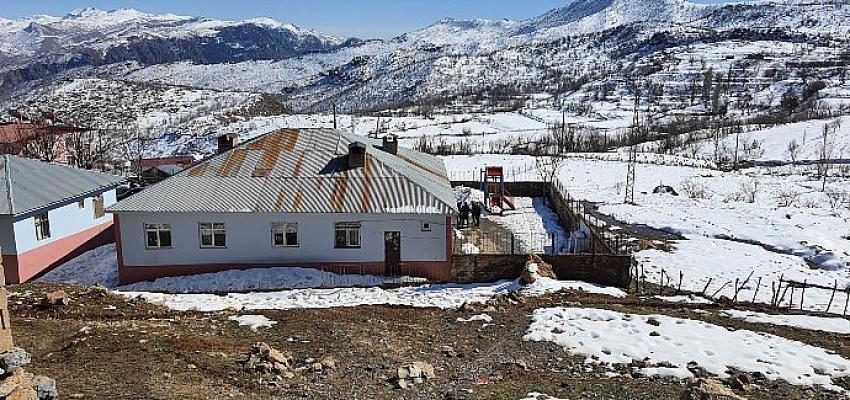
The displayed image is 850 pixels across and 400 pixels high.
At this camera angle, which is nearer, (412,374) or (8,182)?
(412,374)

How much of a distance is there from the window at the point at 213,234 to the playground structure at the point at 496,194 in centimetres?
1479

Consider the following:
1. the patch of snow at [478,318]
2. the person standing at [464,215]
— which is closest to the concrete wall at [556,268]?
the patch of snow at [478,318]

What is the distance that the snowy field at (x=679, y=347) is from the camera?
500 inches

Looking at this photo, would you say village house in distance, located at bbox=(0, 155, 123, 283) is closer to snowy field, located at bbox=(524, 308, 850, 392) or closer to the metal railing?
snowy field, located at bbox=(524, 308, 850, 392)

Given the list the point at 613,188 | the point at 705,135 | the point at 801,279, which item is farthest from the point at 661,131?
the point at 801,279

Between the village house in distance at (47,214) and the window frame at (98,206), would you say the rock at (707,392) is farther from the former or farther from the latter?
the window frame at (98,206)

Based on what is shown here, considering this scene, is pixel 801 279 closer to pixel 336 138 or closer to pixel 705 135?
pixel 336 138

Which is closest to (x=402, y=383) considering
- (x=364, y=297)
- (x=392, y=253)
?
(x=364, y=297)

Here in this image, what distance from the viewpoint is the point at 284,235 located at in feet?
70.5

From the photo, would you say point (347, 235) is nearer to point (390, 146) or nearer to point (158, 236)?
point (158, 236)

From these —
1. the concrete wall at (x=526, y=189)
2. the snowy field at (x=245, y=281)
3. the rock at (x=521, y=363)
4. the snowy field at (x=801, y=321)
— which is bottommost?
the snowy field at (x=801, y=321)

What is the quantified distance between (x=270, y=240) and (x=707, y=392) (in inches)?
583

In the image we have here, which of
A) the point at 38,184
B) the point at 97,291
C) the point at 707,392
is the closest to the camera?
the point at 707,392

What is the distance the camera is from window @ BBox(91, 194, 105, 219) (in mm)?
26109
